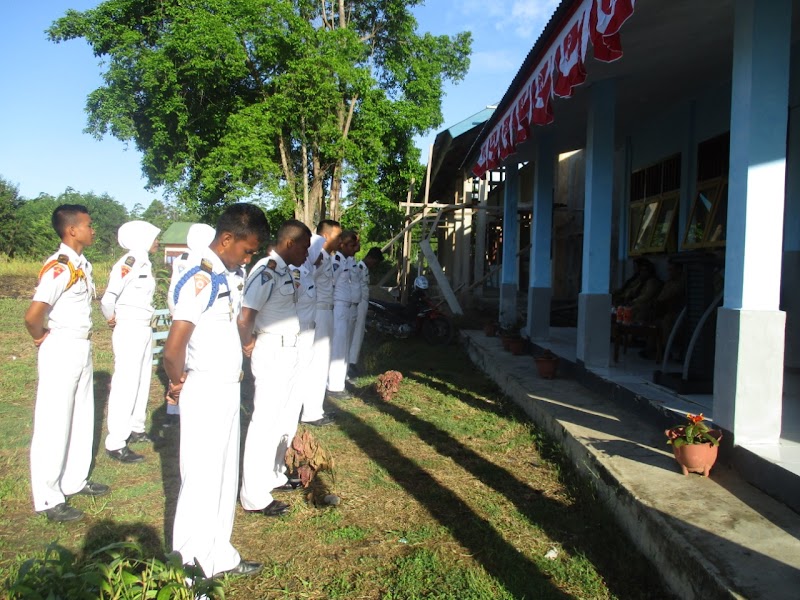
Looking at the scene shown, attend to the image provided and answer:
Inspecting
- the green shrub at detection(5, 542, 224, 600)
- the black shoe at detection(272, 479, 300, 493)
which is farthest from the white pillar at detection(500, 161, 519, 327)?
the green shrub at detection(5, 542, 224, 600)

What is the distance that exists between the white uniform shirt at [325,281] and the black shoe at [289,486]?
2.24 metres

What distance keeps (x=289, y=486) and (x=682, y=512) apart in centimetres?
251

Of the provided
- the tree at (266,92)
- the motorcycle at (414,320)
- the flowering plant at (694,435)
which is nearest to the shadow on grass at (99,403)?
the flowering plant at (694,435)

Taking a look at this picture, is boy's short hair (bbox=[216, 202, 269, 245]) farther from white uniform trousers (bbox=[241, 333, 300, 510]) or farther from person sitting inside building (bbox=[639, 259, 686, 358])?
person sitting inside building (bbox=[639, 259, 686, 358])

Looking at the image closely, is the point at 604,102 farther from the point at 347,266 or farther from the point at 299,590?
the point at 299,590

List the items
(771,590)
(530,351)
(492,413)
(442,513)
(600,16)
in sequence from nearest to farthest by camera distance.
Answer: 1. (771,590)
2. (442,513)
3. (600,16)
4. (492,413)
5. (530,351)

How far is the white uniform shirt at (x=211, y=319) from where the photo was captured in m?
2.72

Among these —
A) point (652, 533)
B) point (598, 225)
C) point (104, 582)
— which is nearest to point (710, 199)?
point (598, 225)

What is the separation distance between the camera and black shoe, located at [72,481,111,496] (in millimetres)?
4117

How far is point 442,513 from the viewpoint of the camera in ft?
12.6

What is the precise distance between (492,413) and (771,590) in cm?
406

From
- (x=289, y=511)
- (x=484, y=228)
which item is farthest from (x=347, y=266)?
(x=484, y=228)

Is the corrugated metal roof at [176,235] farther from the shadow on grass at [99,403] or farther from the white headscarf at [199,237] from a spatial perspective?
the white headscarf at [199,237]

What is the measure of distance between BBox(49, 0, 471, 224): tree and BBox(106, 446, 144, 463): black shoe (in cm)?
1400
